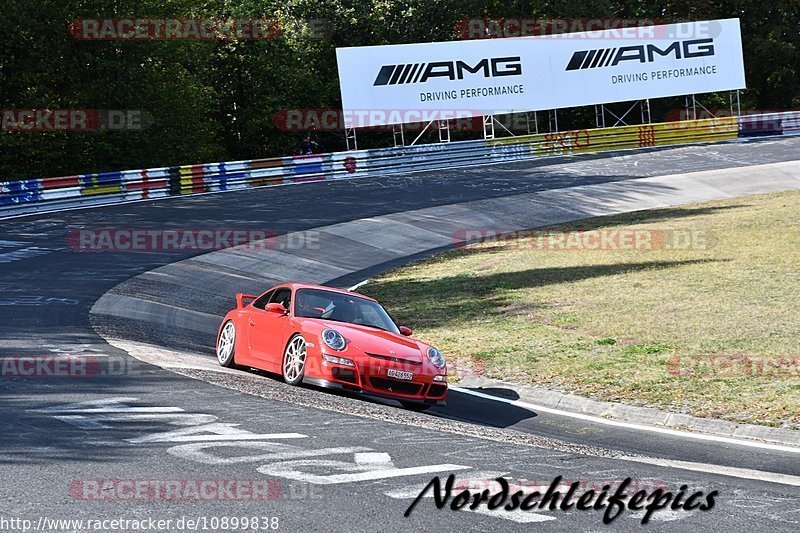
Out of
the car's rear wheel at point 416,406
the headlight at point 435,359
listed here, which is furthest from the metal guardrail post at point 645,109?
the car's rear wheel at point 416,406

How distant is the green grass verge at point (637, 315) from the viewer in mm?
12641

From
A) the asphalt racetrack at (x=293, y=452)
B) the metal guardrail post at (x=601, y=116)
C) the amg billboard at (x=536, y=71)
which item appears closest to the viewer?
the asphalt racetrack at (x=293, y=452)

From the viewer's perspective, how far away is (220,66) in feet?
174

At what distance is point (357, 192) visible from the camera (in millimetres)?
37875

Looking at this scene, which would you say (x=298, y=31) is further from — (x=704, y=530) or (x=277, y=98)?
(x=704, y=530)

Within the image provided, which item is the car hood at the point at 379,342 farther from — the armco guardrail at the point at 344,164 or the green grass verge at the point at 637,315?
the armco guardrail at the point at 344,164

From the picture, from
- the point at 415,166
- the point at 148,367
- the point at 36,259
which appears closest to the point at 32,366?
the point at 148,367

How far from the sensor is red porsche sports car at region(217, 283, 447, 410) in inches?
472

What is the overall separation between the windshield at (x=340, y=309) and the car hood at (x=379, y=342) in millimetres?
368

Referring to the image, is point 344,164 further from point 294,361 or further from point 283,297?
point 294,361

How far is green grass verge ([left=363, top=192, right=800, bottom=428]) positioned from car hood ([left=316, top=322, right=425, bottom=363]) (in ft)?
6.38

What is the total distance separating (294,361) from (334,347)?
0.76 metres

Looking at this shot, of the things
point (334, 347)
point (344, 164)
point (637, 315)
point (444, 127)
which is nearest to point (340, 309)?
point (334, 347)

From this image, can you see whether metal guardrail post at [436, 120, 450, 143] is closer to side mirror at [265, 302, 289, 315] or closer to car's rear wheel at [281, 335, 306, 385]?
side mirror at [265, 302, 289, 315]
